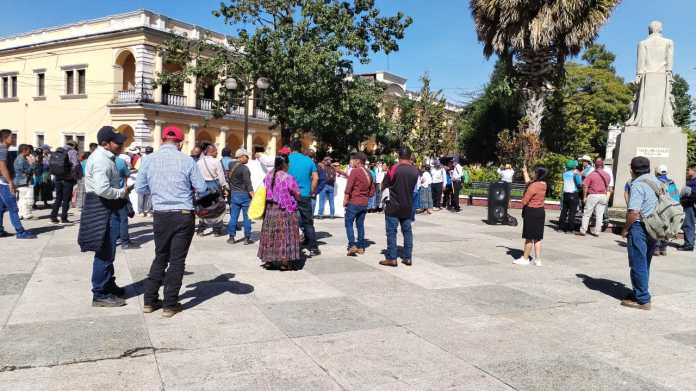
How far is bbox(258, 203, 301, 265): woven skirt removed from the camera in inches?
282

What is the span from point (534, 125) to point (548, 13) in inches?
184

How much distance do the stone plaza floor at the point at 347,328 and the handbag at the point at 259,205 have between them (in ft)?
2.44

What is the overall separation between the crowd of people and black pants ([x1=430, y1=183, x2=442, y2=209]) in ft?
13.1

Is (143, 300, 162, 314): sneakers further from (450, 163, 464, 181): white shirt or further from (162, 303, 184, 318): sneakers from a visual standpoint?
(450, 163, 464, 181): white shirt

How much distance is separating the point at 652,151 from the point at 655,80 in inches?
70.6

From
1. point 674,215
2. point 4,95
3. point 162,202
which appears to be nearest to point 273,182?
point 162,202

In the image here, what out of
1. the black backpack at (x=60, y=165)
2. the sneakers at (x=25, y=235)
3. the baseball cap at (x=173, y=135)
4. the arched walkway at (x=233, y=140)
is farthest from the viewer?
the arched walkway at (x=233, y=140)

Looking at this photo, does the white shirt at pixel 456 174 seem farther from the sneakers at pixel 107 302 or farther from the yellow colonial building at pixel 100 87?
the yellow colonial building at pixel 100 87

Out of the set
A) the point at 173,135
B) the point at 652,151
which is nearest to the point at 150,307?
the point at 173,135

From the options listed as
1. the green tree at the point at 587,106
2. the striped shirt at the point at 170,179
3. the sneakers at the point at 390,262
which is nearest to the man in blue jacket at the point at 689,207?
the sneakers at the point at 390,262

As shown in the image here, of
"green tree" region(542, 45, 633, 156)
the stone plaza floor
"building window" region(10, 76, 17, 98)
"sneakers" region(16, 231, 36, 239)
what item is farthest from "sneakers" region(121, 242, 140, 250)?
"building window" region(10, 76, 17, 98)

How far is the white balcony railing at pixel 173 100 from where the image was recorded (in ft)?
114

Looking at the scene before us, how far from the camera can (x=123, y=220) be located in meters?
8.93

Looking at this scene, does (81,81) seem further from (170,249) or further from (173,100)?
(170,249)
